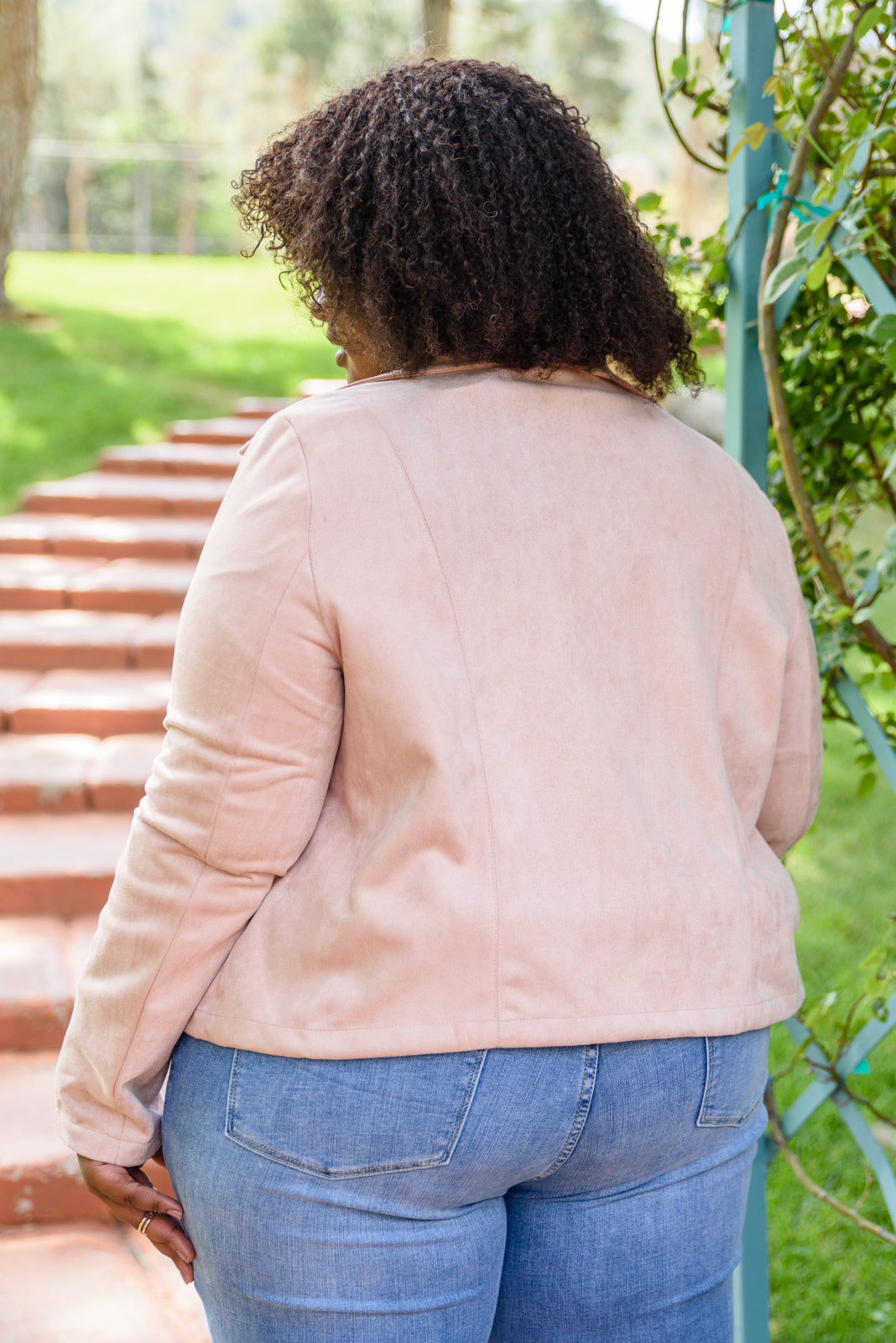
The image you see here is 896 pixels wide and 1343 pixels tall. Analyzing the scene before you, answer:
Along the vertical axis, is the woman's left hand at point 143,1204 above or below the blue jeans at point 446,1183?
below

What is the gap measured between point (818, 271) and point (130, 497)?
367 cm

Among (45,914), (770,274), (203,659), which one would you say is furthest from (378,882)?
(45,914)

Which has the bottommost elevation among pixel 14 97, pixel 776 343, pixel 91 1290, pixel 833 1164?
pixel 833 1164

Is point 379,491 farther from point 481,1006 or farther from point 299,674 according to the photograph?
point 481,1006

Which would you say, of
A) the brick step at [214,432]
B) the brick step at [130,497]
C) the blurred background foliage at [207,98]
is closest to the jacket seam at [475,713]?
the brick step at [130,497]

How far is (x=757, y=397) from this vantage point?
66.5 inches

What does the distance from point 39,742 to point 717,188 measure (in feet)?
79.0

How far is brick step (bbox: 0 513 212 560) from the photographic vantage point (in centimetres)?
423

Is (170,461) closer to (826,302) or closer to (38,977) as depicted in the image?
(38,977)

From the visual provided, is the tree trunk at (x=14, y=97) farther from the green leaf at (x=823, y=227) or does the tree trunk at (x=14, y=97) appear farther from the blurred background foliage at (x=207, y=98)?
the green leaf at (x=823, y=227)

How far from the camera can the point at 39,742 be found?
3.29 metres

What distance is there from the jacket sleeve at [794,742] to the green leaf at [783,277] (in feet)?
1.45

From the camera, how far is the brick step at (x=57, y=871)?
272 cm

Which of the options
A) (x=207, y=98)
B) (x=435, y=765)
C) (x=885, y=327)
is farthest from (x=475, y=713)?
(x=207, y=98)
